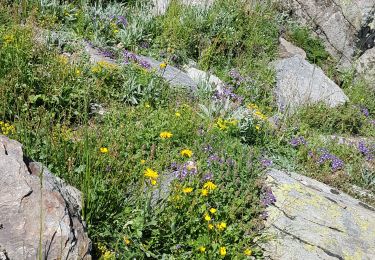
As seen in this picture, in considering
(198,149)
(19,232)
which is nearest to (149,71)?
(198,149)

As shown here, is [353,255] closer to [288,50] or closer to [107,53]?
[107,53]

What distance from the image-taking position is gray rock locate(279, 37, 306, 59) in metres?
9.60

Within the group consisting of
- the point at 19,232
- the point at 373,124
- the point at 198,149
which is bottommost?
the point at 373,124

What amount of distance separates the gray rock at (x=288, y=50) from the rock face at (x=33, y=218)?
734cm

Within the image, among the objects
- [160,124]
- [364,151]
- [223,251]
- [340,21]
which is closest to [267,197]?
[223,251]

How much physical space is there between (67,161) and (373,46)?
30.4 ft

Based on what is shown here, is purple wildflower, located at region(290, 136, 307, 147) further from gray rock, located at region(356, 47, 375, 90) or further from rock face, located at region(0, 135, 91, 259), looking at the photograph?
gray rock, located at region(356, 47, 375, 90)

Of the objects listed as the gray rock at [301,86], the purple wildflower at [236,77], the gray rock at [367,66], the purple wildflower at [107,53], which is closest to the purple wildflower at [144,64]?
the purple wildflower at [107,53]

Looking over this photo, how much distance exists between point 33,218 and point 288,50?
315 inches

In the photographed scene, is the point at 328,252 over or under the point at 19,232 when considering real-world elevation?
under

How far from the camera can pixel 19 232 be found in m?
2.83

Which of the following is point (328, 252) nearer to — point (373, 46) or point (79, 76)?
point (79, 76)

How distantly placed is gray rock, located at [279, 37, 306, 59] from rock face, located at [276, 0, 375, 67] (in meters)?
1.02

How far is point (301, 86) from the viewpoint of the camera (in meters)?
8.62
